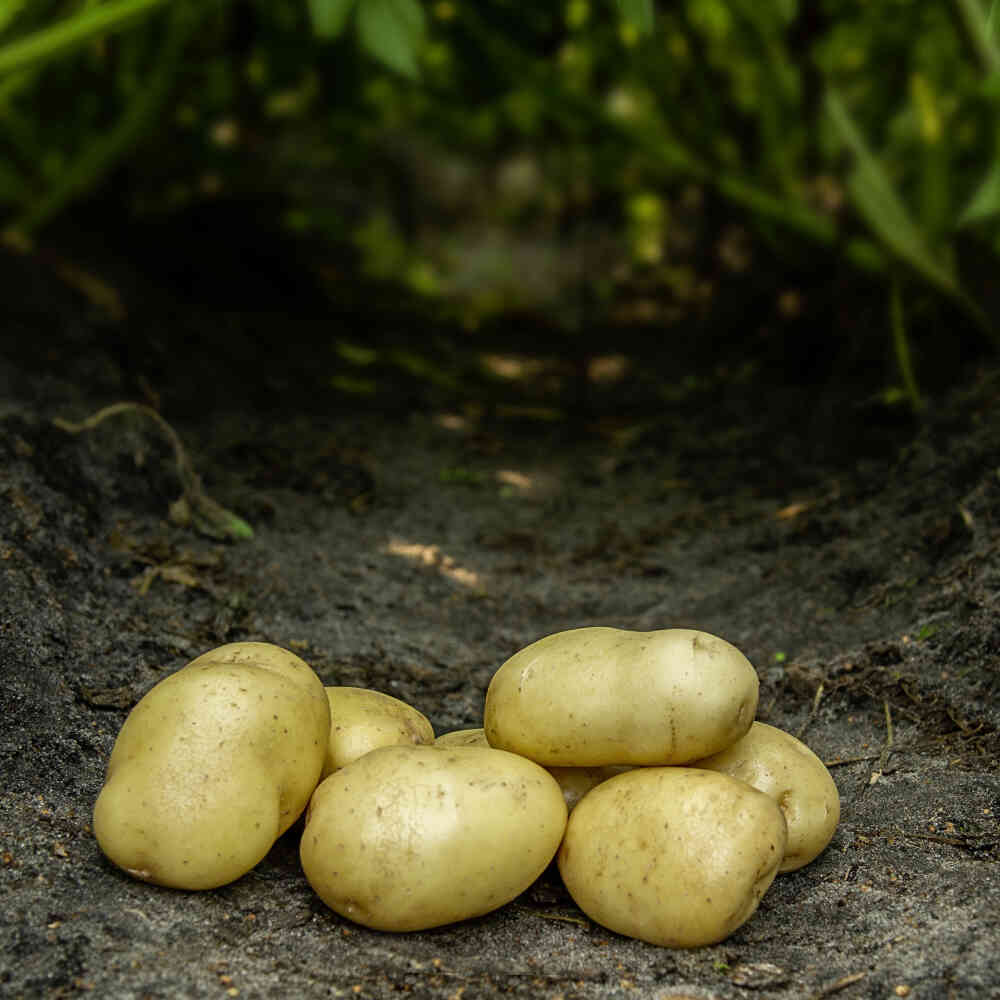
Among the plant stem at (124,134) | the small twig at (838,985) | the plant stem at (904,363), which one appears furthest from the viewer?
the plant stem at (124,134)

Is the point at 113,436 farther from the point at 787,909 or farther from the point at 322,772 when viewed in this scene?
the point at 787,909

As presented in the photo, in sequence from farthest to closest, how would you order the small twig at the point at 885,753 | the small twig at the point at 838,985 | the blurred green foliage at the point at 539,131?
1. the blurred green foliage at the point at 539,131
2. the small twig at the point at 885,753
3. the small twig at the point at 838,985

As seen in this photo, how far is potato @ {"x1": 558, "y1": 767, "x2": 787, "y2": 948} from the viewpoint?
1.49 m

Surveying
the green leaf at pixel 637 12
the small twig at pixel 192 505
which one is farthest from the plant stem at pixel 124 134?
the green leaf at pixel 637 12

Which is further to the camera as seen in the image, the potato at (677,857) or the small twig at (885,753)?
the small twig at (885,753)

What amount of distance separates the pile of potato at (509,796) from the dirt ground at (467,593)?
0.08 meters

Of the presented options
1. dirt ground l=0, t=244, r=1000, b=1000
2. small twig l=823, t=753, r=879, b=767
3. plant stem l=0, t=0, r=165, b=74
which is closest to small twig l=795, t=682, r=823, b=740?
dirt ground l=0, t=244, r=1000, b=1000

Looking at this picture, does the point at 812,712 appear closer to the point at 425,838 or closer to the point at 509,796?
the point at 509,796

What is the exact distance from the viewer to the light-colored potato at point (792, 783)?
1.66 m

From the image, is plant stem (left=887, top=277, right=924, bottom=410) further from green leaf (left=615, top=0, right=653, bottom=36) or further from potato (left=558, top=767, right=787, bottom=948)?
potato (left=558, top=767, right=787, bottom=948)

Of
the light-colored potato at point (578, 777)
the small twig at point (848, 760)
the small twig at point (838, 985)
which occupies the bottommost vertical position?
the small twig at point (838, 985)

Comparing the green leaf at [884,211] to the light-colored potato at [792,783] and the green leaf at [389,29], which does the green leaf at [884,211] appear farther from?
the light-colored potato at [792,783]

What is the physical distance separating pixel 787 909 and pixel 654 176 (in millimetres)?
7246

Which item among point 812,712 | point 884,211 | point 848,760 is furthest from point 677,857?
point 884,211
